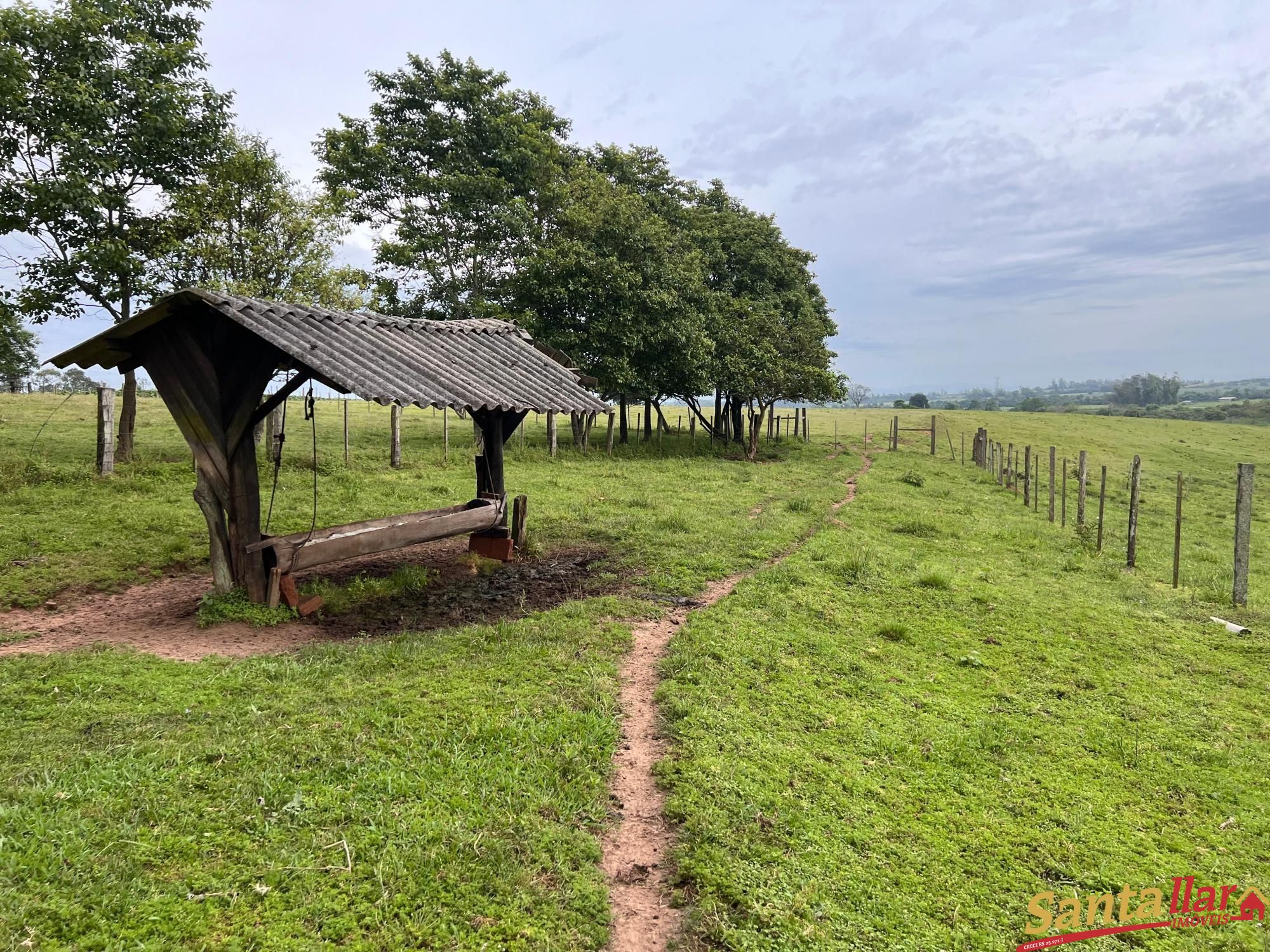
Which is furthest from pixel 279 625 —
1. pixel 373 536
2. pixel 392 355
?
pixel 392 355

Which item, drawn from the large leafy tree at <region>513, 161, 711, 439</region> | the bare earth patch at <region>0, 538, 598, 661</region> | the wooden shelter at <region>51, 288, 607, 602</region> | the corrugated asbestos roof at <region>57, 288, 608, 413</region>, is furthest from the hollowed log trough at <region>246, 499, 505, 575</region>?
the large leafy tree at <region>513, 161, 711, 439</region>

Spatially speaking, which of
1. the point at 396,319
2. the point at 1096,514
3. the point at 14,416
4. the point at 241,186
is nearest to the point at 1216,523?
the point at 1096,514

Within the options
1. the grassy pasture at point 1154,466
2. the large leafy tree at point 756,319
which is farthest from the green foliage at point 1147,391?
the large leafy tree at point 756,319

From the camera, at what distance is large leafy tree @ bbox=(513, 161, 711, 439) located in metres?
25.1

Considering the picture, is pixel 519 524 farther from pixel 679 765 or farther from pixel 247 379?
pixel 679 765

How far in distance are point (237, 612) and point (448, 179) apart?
20.0 m

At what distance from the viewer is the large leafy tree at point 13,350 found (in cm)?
1587

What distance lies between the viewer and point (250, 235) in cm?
1708

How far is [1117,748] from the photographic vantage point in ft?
18.9

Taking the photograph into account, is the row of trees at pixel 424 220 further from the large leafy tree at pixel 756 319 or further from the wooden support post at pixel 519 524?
the wooden support post at pixel 519 524

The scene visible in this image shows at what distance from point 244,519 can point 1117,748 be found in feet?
30.5

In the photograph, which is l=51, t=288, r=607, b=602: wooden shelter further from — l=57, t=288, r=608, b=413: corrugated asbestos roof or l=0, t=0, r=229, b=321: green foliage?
l=0, t=0, r=229, b=321: green foliage

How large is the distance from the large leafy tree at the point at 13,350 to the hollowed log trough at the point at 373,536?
12.3m

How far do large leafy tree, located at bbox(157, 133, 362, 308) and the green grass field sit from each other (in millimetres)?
8384
